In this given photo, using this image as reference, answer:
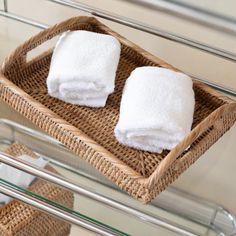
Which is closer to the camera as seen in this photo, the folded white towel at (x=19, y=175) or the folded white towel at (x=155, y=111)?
the folded white towel at (x=155, y=111)

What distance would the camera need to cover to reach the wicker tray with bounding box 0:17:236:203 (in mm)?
704

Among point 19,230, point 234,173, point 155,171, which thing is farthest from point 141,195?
point 19,230

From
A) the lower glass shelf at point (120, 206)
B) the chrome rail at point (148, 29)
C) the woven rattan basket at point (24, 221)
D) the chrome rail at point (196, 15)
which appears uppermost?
the chrome rail at point (196, 15)

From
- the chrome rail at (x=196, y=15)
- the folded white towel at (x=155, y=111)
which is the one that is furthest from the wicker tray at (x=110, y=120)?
the chrome rail at (x=196, y=15)

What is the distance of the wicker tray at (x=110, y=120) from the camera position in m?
0.70

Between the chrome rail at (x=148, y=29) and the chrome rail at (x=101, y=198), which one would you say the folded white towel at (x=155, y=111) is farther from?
the chrome rail at (x=148, y=29)

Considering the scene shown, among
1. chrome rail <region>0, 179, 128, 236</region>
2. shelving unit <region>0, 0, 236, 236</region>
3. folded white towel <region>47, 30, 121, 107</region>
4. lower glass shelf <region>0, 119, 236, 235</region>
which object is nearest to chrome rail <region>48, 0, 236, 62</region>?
shelving unit <region>0, 0, 236, 236</region>

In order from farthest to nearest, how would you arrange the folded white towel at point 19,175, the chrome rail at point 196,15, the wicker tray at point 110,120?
the chrome rail at point 196,15 → the folded white towel at point 19,175 → the wicker tray at point 110,120

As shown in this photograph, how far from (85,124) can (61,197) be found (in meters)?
0.15

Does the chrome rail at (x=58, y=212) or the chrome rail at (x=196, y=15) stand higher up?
the chrome rail at (x=196, y=15)

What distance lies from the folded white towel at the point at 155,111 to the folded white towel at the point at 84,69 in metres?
0.05

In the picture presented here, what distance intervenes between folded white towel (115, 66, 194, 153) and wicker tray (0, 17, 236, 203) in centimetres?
2

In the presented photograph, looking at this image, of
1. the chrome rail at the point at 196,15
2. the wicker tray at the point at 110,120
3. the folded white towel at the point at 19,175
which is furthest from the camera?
the chrome rail at the point at 196,15

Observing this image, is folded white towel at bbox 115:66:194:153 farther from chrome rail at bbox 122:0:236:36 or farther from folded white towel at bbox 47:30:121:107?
chrome rail at bbox 122:0:236:36
